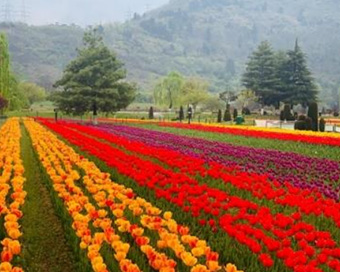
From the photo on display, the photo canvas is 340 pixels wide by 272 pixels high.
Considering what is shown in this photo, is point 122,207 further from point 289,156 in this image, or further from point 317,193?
point 289,156

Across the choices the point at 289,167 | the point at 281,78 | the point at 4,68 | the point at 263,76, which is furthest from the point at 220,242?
the point at 263,76

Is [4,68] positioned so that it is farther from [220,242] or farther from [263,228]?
[220,242]

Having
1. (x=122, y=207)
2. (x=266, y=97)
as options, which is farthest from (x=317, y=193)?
(x=266, y=97)

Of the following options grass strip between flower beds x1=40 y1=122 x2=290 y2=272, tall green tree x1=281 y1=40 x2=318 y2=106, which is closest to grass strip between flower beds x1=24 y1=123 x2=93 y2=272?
grass strip between flower beds x1=40 y1=122 x2=290 y2=272

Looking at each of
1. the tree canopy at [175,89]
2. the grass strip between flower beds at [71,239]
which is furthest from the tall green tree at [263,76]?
the grass strip between flower beds at [71,239]

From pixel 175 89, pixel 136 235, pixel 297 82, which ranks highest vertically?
pixel 297 82

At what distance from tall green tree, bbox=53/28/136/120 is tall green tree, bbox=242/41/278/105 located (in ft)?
87.0

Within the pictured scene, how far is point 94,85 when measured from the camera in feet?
143

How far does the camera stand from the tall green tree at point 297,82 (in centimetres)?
6397

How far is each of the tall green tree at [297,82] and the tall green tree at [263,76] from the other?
5.04 ft

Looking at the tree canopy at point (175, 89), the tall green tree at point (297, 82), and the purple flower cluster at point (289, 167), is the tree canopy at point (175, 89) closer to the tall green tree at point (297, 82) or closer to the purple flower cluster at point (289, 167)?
the tall green tree at point (297, 82)

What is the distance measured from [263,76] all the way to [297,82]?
6.20 meters

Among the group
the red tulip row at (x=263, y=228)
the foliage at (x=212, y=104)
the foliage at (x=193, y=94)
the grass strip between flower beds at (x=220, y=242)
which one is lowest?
the grass strip between flower beds at (x=220, y=242)

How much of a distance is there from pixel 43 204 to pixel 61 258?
303cm
